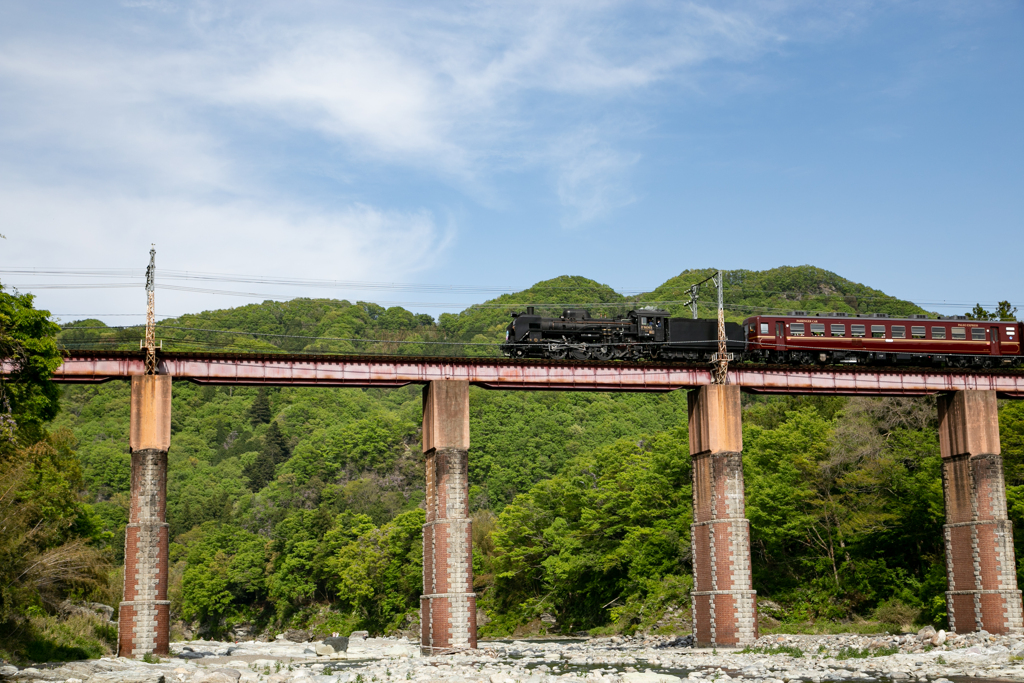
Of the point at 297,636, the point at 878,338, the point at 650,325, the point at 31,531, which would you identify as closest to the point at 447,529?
the point at 31,531

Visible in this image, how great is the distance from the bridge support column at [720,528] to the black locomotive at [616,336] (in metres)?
5.27

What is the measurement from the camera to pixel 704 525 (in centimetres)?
4597

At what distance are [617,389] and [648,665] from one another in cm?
1304

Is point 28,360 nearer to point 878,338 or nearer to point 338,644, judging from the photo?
point 338,644

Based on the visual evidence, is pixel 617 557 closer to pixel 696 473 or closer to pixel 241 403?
pixel 696 473

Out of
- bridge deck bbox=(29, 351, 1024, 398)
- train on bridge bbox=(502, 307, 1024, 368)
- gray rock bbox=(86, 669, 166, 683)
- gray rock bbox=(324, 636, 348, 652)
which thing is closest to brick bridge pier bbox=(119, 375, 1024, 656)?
bridge deck bbox=(29, 351, 1024, 398)

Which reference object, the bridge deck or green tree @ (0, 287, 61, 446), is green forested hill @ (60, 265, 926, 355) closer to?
the bridge deck

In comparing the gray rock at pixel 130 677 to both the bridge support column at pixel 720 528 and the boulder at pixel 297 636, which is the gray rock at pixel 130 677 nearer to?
the bridge support column at pixel 720 528

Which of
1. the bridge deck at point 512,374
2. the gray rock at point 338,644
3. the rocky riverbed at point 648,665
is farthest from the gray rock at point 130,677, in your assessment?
the gray rock at point 338,644

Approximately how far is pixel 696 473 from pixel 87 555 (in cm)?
2959

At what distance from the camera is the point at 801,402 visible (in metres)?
87.0

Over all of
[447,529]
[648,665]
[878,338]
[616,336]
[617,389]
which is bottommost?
[648,665]

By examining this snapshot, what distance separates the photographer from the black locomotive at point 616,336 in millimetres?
52562

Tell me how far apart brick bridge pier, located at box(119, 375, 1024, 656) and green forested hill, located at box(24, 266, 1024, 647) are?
148 inches
